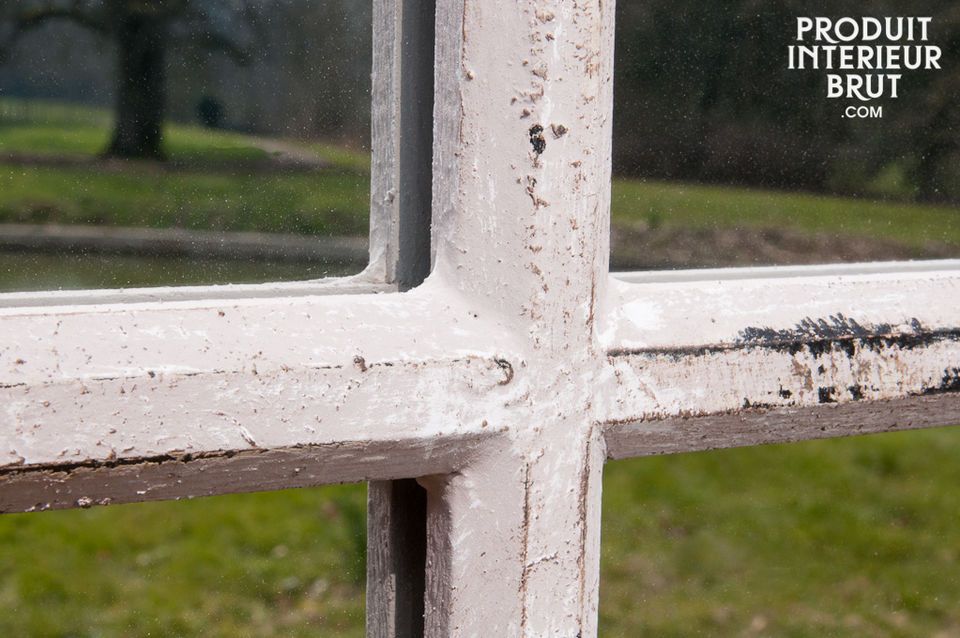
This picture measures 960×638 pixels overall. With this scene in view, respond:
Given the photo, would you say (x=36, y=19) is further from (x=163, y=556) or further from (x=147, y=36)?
(x=163, y=556)

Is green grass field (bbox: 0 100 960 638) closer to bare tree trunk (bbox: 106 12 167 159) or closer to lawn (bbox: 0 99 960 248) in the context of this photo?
lawn (bbox: 0 99 960 248)

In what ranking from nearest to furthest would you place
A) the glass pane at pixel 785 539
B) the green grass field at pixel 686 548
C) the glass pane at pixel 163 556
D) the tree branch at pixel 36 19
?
the tree branch at pixel 36 19 → the green grass field at pixel 686 548 → the glass pane at pixel 163 556 → the glass pane at pixel 785 539

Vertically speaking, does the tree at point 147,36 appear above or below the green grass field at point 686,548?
above

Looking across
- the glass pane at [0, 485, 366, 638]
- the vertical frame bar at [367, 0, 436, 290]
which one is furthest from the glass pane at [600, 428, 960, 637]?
the vertical frame bar at [367, 0, 436, 290]

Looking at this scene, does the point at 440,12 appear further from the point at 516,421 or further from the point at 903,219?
the point at 903,219

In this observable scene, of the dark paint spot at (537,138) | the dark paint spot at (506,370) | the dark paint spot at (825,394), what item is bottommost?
the dark paint spot at (825,394)

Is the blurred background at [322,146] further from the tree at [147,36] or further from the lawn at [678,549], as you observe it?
the lawn at [678,549]

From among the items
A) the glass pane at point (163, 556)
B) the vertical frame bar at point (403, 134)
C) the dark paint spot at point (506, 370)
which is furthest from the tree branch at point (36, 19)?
the glass pane at point (163, 556)

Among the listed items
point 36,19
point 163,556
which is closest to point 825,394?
point 36,19

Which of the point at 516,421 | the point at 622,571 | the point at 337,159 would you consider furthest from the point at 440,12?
the point at 622,571

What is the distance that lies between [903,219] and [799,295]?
20 cm

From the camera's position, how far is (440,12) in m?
0.57

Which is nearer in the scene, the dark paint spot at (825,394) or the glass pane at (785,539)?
the dark paint spot at (825,394)

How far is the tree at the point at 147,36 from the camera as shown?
0.56 meters
